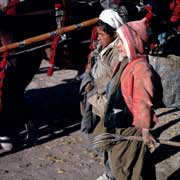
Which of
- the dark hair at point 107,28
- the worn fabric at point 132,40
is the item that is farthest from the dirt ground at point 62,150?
the worn fabric at point 132,40

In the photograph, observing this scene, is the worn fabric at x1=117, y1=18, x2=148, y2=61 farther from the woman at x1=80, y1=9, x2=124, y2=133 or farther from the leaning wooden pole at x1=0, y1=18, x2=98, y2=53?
the leaning wooden pole at x1=0, y1=18, x2=98, y2=53

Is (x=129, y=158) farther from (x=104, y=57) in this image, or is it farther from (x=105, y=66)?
(x=104, y=57)

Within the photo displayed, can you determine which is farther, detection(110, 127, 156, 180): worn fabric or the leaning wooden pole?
the leaning wooden pole

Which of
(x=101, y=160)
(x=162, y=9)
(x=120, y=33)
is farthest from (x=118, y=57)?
(x=162, y=9)

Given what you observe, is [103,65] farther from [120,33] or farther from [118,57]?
[120,33]

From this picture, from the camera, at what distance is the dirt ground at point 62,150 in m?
5.64

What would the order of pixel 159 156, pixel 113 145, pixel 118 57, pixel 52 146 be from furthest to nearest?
pixel 52 146, pixel 159 156, pixel 118 57, pixel 113 145

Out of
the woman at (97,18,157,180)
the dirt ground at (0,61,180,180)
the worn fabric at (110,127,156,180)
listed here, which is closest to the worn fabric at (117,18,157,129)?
the woman at (97,18,157,180)

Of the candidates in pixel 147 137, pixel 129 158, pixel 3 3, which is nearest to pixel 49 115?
pixel 3 3

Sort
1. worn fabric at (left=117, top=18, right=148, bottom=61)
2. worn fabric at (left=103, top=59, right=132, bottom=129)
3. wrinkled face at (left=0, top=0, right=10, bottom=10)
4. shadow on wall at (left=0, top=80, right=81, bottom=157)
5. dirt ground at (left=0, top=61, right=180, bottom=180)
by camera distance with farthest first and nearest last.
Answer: shadow on wall at (left=0, top=80, right=81, bottom=157)
wrinkled face at (left=0, top=0, right=10, bottom=10)
dirt ground at (left=0, top=61, right=180, bottom=180)
worn fabric at (left=103, top=59, right=132, bottom=129)
worn fabric at (left=117, top=18, right=148, bottom=61)

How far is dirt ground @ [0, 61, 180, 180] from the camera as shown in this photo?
5.64 meters

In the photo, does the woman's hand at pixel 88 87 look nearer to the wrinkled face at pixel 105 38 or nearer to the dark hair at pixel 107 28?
the wrinkled face at pixel 105 38

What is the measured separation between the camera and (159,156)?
585 centimetres

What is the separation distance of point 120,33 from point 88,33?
2.26 metres
